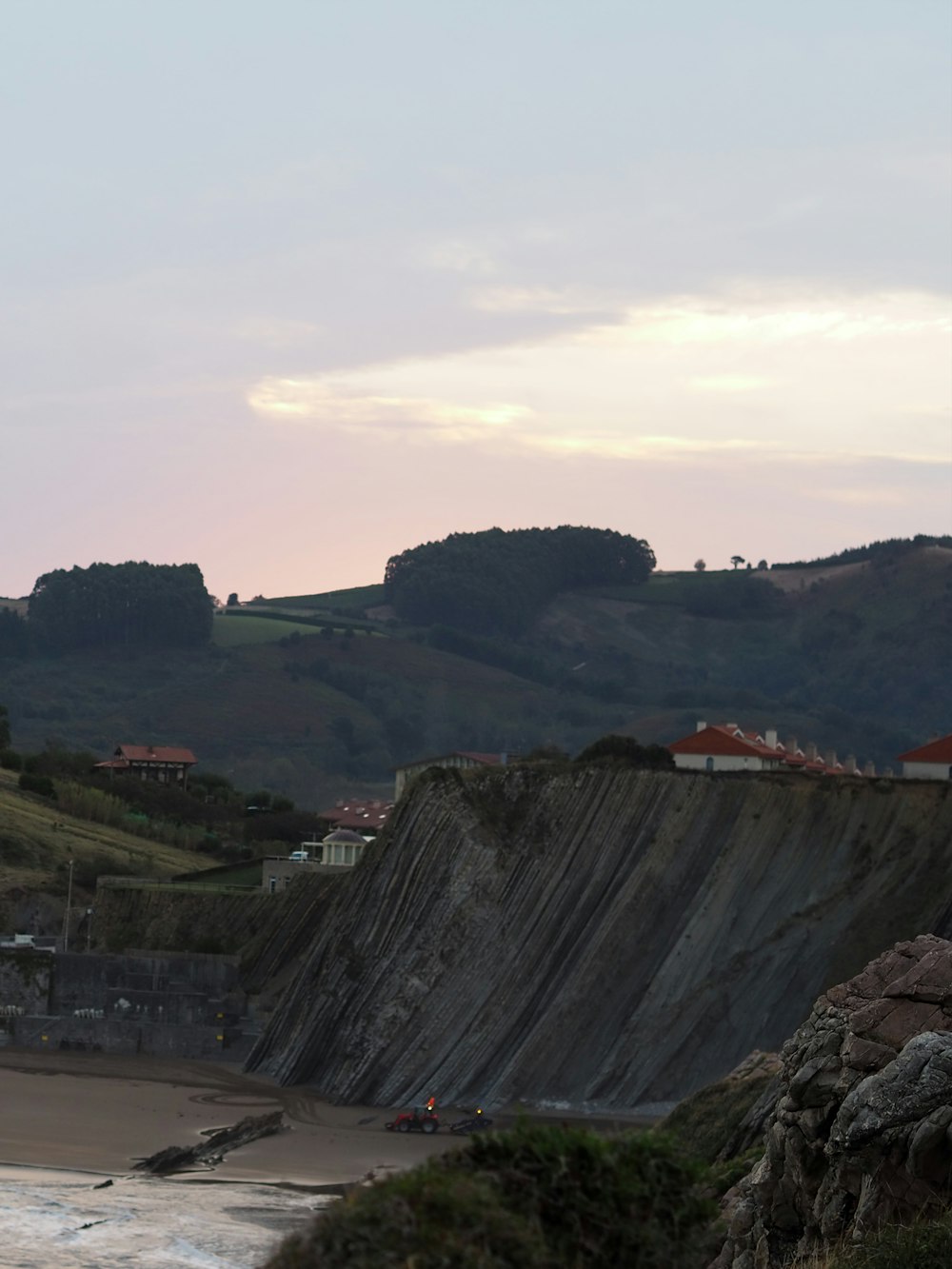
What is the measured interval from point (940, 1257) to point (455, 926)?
1899 inches

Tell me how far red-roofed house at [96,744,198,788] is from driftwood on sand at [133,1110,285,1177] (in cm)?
8209

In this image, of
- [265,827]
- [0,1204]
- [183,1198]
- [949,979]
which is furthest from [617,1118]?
[265,827]

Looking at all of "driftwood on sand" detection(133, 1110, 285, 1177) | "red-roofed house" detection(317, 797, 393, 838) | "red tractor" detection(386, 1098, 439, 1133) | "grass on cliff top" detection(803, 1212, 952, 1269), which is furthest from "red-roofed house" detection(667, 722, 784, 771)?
"grass on cliff top" detection(803, 1212, 952, 1269)

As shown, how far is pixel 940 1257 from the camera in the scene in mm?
16250

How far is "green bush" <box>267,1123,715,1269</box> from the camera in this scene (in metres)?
9.03

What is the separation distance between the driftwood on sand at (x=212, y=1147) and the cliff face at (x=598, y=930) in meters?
7.66

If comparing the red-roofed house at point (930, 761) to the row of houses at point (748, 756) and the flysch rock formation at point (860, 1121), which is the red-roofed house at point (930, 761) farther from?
the flysch rock formation at point (860, 1121)

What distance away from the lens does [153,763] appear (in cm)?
13712

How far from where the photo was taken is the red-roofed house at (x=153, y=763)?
135 m

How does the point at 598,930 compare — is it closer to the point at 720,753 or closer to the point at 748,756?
the point at 720,753

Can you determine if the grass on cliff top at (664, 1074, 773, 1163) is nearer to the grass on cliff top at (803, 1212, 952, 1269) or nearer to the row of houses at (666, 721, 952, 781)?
the grass on cliff top at (803, 1212, 952, 1269)

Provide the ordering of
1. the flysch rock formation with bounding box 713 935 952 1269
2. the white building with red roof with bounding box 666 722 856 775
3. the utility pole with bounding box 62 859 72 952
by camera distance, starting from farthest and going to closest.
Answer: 1. the white building with red roof with bounding box 666 722 856 775
2. the utility pole with bounding box 62 859 72 952
3. the flysch rock formation with bounding box 713 935 952 1269

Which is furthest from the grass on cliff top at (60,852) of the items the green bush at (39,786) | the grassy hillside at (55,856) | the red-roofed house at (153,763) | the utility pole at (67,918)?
the red-roofed house at (153,763)

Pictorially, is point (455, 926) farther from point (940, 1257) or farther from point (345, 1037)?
point (940, 1257)
